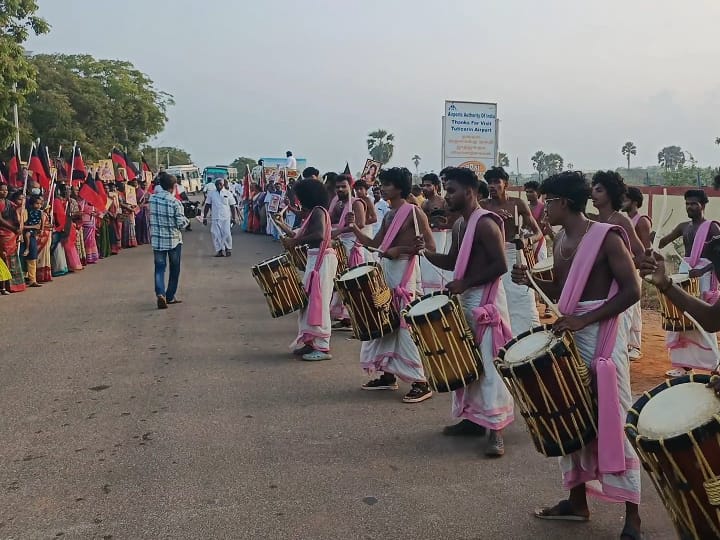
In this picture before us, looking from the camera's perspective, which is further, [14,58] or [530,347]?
[14,58]

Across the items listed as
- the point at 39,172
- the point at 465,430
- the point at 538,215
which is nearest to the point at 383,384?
the point at 465,430

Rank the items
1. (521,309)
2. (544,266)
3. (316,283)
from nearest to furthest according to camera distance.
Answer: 1. (521,309)
2. (544,266)
3. (316,283)

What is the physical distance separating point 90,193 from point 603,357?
574 inches

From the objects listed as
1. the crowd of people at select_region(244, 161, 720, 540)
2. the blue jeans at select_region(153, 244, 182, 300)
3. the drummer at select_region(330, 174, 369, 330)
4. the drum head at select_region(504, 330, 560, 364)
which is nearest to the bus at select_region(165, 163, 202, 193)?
the blue jeans at select_region(153, 244, 182, 300)

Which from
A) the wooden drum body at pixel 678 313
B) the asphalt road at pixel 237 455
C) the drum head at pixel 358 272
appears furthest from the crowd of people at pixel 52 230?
the wooden drum body at pixel 678 313

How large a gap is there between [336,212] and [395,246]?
3060 millimetres

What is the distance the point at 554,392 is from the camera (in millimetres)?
3676

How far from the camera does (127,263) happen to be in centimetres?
1698

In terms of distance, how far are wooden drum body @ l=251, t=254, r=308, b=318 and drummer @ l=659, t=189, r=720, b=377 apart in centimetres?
377

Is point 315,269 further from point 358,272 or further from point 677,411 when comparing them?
point 677,411

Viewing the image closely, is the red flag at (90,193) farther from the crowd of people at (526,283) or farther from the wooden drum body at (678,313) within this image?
the wooden drum body at (678,313)

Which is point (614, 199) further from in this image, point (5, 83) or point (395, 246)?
point (5, 83)

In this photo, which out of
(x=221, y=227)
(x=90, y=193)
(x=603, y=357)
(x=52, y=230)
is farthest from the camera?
(x=221, y=227)

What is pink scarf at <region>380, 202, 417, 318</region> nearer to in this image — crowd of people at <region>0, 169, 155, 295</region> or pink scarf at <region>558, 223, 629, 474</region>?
pink scarf at <region>558, 223, 629, 474</region>
